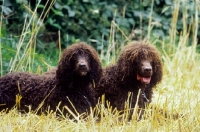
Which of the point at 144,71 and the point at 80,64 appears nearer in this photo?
the point at 80,64

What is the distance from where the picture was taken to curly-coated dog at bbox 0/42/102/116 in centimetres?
666

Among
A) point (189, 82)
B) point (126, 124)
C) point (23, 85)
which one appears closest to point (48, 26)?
point (189, 82)

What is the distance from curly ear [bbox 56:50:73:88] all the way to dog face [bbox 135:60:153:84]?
0.77 meters

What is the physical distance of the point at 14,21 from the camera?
33.0 feet

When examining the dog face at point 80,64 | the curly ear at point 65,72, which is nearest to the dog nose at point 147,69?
the dog face at point 80,64

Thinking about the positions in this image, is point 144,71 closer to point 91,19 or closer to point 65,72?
point 65,72

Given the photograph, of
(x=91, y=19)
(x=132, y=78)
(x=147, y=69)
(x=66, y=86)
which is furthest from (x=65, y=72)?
(x=91, y=19)

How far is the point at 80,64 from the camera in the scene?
652 cm

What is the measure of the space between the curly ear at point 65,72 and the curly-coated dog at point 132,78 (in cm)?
50

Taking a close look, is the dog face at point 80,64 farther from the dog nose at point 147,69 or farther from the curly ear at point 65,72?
the dog nose at point 147,69

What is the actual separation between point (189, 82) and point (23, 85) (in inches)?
104

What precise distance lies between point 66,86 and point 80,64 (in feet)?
1.21

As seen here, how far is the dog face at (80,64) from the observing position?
652 centimetres

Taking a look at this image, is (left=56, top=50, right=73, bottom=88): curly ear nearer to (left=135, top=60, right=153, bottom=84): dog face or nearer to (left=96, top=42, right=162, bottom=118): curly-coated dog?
(left=96, top=42, right=162, bottom=118): curly-coated dog
